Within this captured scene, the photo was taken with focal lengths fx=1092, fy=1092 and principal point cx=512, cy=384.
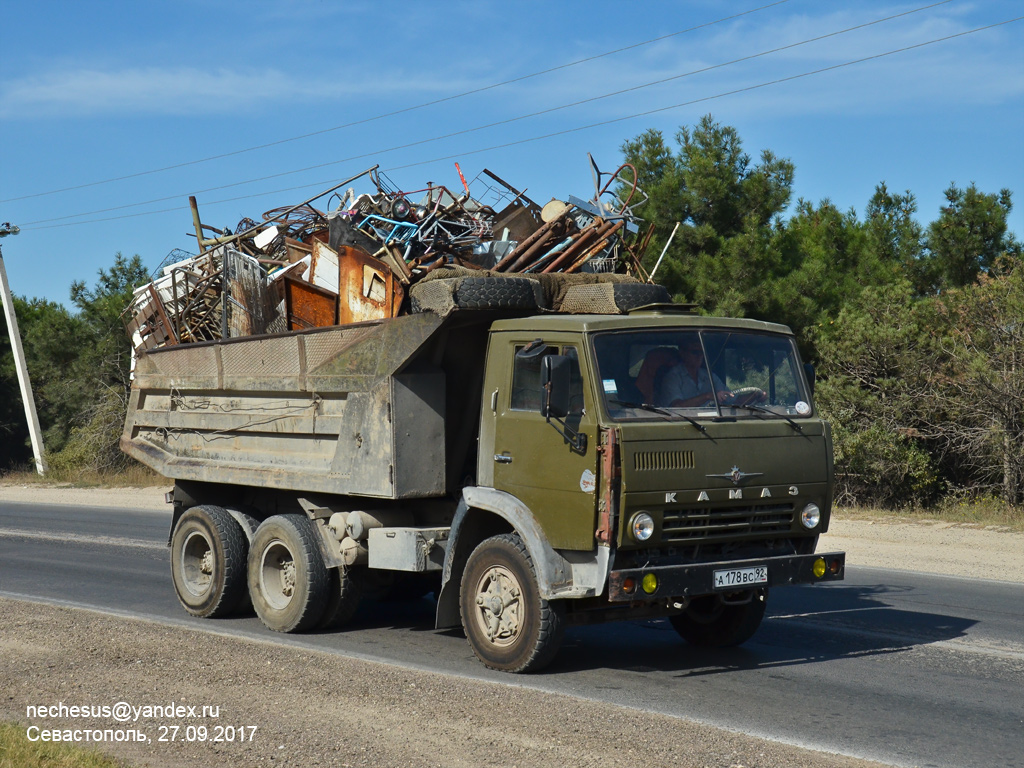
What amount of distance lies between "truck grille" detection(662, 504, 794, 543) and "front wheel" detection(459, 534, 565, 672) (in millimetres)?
906

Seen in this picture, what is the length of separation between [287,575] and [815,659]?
166 inches

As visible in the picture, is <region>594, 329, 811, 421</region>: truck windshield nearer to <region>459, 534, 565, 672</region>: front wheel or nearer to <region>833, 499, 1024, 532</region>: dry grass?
<region>459, 534, 565, 672</region>: front wheel

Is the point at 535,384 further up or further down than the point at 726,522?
further up

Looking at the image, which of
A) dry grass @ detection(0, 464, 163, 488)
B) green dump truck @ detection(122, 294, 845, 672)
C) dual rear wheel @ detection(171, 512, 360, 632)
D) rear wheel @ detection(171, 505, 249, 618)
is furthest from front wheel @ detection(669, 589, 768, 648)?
dry grass @ detection(0, 464, 163, 488)

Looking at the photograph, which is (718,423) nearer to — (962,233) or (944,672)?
(944,672)

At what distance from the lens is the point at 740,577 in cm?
679

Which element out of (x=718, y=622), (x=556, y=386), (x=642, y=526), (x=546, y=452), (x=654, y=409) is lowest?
(x=718, y=622)

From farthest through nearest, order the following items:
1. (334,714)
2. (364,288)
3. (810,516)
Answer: (364,288) < (810,516) < (334,714)

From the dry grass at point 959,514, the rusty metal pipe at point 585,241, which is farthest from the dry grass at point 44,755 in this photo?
the dry grass at point 959,514

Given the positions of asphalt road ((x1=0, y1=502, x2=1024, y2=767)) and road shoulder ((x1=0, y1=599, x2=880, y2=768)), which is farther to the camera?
asphalt road ((x1=0, y1=502, x2=1024, y2=767))

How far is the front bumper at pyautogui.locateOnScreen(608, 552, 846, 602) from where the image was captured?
6.44 m

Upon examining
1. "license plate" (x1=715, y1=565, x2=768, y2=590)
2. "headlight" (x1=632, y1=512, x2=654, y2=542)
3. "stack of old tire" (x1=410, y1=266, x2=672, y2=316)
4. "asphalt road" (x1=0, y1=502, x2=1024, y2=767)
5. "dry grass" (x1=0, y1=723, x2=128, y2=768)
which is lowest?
"dry grass" (x1=0, y1=723, x2=128, y2=768)

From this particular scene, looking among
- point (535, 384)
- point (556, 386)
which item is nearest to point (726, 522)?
point (556, 386)

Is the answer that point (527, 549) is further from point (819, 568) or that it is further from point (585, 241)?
point (585, 241)
